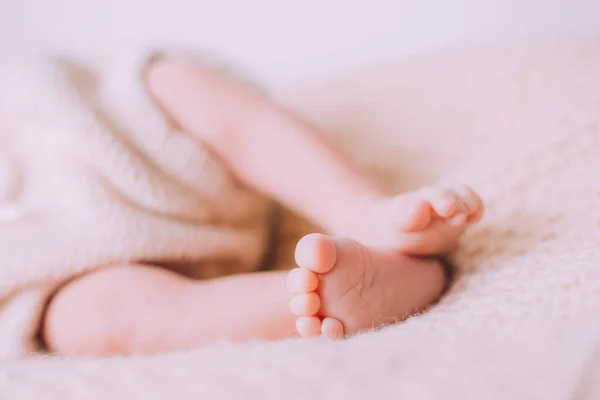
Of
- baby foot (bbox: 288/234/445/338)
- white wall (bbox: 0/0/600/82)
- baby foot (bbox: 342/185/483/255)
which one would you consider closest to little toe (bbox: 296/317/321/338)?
baby foot (bbox: 288/234/445/338)

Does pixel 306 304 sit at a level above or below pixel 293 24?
below

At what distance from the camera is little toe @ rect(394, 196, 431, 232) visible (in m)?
0.47

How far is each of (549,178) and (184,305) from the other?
37 centimetres

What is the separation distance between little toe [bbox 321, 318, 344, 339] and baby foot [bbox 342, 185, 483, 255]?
10cm

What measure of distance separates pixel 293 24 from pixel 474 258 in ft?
2.72

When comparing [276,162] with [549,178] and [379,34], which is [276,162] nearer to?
[549,178]

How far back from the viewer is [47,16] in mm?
1339

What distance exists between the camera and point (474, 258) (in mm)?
547

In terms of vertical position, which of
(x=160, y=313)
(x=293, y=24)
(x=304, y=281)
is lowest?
(x=160, y=313)

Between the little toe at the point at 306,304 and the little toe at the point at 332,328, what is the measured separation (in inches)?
0.4

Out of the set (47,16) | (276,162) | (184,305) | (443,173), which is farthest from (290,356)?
(47,16)

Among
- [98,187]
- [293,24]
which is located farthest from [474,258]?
[293,24]

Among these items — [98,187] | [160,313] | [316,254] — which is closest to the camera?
[316,254]

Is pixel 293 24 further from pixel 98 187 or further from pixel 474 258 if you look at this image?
pixel 474 258
